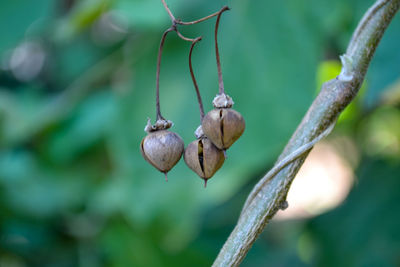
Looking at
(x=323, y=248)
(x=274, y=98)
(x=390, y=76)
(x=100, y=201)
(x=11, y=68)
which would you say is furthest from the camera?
(x=11, y=68)

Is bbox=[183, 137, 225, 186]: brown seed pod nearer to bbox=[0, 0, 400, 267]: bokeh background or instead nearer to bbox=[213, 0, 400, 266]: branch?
bbox=[213, 0, 400, 266]: branch

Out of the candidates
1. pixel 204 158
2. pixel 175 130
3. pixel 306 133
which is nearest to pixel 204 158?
pixel 204 158

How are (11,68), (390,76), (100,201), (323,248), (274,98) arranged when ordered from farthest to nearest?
1. (11,68)
2. (100,201)
3. (323,248)
4. (274,98)
5. (390,76)

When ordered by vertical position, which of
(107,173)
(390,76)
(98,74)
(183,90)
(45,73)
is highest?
(45,73)

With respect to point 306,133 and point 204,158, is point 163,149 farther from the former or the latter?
point 306,133

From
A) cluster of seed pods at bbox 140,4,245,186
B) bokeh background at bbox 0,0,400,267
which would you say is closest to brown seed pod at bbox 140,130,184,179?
cluster of seed pods at bbox 140,4,245,186

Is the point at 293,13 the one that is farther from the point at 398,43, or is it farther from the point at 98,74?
the point at 98,74

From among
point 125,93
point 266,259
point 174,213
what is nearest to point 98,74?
Answer: point 125,93

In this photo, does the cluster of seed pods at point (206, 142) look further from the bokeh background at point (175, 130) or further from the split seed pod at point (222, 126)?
the bokeh background at point (175, 130)
